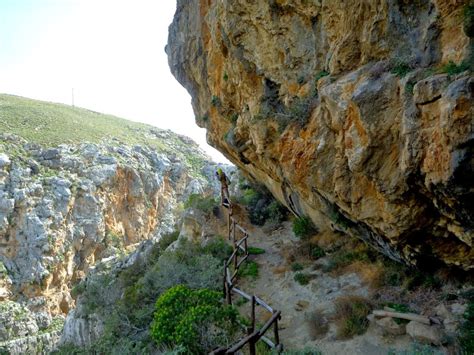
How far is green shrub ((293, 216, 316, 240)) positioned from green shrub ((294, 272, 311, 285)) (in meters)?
2.76

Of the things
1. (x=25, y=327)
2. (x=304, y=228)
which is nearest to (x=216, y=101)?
(x=304, y=228)

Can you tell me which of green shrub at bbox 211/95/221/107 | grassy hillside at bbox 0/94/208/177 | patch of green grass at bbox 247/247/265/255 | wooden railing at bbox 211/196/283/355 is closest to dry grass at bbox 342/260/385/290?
wooden railing at bbox 211/196/283/355

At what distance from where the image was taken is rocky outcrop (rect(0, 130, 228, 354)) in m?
35.1

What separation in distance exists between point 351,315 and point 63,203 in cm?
3809

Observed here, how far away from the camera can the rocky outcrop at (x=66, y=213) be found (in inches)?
1380

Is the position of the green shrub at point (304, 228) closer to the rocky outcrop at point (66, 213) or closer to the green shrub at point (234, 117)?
the green shrub at point (234, 117)

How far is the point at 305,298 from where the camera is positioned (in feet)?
33.7

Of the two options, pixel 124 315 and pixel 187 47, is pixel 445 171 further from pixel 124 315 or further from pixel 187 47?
pixel 187 47

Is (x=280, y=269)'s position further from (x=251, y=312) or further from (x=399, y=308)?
(x=399, y=308)

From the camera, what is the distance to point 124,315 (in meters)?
11.3

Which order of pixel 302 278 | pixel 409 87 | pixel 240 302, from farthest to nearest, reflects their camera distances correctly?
1. pixel 302 278
2. pixel 240 302
3. pixel 409 87

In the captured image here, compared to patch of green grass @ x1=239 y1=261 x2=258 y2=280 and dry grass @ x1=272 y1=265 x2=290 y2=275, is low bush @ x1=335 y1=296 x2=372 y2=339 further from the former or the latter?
patch of green grass @ x1=239 y1=261 x2=258 y2=280

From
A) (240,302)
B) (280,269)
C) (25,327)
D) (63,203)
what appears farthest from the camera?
(63,203)

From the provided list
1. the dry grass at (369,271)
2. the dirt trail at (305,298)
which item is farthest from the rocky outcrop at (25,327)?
the dry grass at (369,271)
